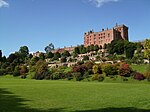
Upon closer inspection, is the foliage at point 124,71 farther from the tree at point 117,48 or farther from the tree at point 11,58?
the tree at point 11,58

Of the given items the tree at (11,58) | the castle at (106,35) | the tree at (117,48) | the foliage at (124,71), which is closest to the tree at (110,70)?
the foliage at (124,71)

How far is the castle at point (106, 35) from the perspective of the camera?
425ft

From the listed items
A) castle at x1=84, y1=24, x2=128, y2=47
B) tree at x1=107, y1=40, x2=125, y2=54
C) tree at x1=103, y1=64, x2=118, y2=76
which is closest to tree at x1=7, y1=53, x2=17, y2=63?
tree at x1=107, y1=40, x2=125, y2=54

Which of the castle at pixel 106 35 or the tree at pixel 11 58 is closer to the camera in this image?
the tree at pixel 11 58

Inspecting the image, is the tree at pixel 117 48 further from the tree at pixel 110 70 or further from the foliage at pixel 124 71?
the foliage at pixel 124 71

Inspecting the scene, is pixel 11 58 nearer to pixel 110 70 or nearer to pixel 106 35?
pixel 106 35

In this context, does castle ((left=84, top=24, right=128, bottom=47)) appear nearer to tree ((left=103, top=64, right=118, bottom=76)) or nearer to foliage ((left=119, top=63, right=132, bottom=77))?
tree ((left=103, top=64, right=118, bottom=76))

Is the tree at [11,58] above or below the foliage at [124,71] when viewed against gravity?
above

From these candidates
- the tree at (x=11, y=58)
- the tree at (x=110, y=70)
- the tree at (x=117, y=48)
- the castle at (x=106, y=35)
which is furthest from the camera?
the castle at (x=106, y=35)

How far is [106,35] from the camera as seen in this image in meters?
131

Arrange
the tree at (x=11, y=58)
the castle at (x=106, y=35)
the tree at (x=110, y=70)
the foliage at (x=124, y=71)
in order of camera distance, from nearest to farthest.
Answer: the foliage at (x=124, y=71) < the tree at (x=110, y=70) < the tree at (x=11, y=58) < the castle at (x=106, y=35)

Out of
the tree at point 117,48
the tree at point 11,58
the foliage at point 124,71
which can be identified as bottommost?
the foliage at point 124,71

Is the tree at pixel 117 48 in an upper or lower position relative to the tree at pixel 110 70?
upper

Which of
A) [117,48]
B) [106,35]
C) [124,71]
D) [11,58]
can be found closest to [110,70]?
[124,71]
